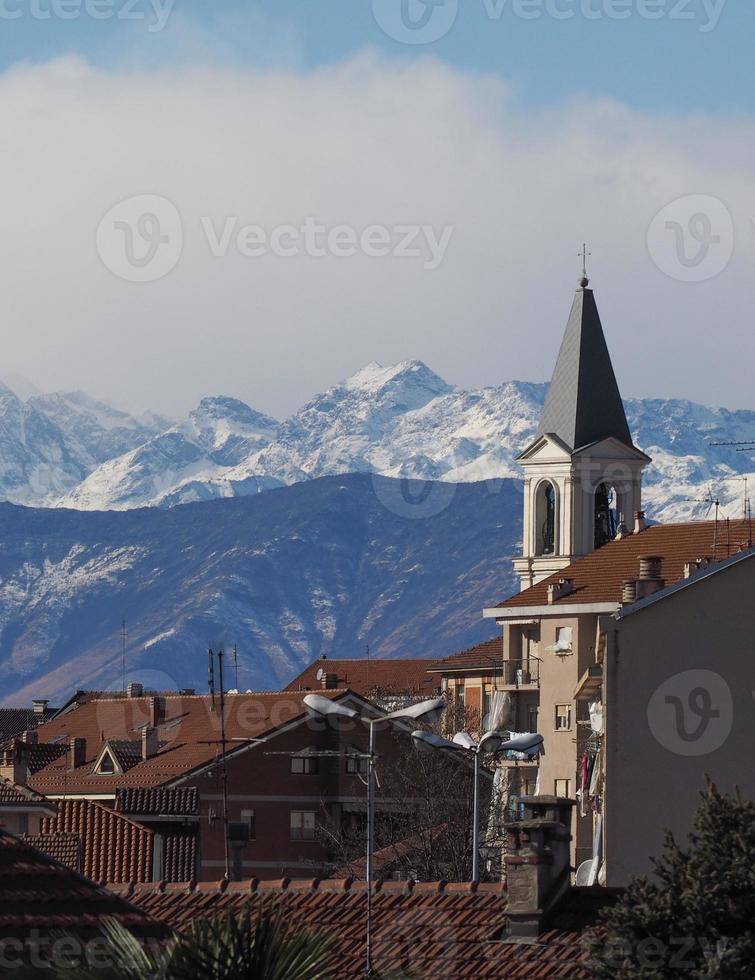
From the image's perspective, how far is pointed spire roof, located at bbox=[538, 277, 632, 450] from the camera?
127 m

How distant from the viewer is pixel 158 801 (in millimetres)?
69062

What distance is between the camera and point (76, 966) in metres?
18.3

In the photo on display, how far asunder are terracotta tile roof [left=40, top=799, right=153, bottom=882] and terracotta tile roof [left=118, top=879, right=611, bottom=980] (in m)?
28.6

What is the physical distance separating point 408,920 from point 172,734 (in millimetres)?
55967

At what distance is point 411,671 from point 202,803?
2542 inches

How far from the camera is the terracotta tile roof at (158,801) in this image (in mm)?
67000

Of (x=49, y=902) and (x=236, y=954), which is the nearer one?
(x=236, y=954)

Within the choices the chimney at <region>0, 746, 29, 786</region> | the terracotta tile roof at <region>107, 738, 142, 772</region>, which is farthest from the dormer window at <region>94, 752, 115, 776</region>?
the chimney at <region>0, 746, 29, 786</region>

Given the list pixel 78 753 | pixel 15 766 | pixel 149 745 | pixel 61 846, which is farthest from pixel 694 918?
pixel 78 753

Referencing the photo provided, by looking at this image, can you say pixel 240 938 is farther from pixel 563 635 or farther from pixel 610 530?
pixel 610 530

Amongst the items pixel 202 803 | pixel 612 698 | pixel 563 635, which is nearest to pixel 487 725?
pixel 563 635

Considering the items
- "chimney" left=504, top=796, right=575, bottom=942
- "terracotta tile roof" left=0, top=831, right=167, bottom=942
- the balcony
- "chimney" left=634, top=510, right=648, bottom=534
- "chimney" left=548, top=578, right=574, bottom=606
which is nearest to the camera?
"terracotta tile roof" left=0, top=831, right=167, bottom=942
